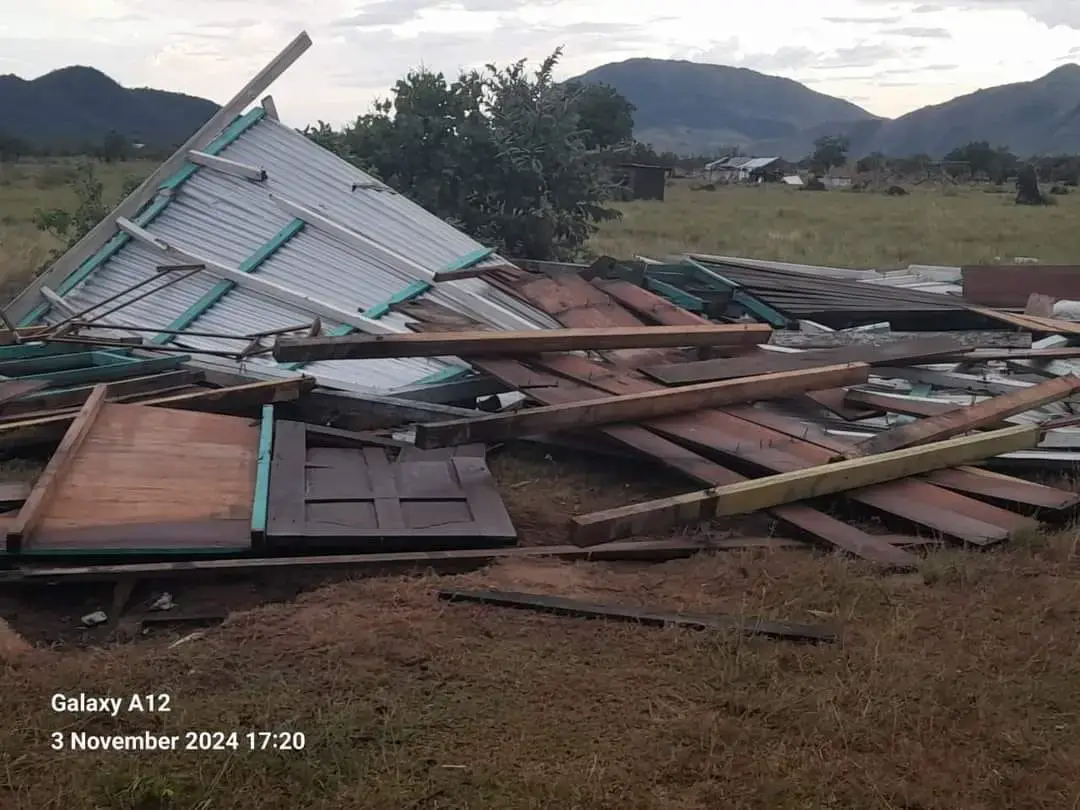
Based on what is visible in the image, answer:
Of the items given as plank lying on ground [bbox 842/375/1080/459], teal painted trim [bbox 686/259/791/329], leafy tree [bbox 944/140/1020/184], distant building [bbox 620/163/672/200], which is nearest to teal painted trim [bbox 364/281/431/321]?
teal painted trim [bbox 686/259/791/329]

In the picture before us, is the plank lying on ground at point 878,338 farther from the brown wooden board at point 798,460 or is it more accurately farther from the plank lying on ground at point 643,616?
the plank lying on ground at point 643,616

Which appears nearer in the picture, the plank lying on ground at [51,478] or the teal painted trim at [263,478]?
the plank lying on ground at [51,478]

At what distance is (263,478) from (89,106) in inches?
3741

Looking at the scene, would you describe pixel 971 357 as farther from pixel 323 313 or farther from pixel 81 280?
pixel 81 280

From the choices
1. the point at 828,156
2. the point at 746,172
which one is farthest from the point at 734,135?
the point at 746,172

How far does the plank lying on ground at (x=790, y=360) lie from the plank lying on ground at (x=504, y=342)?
0.17 m

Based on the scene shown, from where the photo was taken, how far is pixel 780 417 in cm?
610

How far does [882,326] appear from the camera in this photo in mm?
9148

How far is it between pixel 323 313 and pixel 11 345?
2176mm

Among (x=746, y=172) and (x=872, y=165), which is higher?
(x=872, y=165)

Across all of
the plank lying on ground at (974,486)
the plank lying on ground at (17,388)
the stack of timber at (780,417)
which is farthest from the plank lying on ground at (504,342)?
the plank lying on ground at (17,388)

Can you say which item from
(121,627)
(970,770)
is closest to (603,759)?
(970,770)

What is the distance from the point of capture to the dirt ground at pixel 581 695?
118 inches

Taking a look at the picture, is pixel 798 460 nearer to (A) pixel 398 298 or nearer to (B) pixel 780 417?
(B) pixel 780 417
